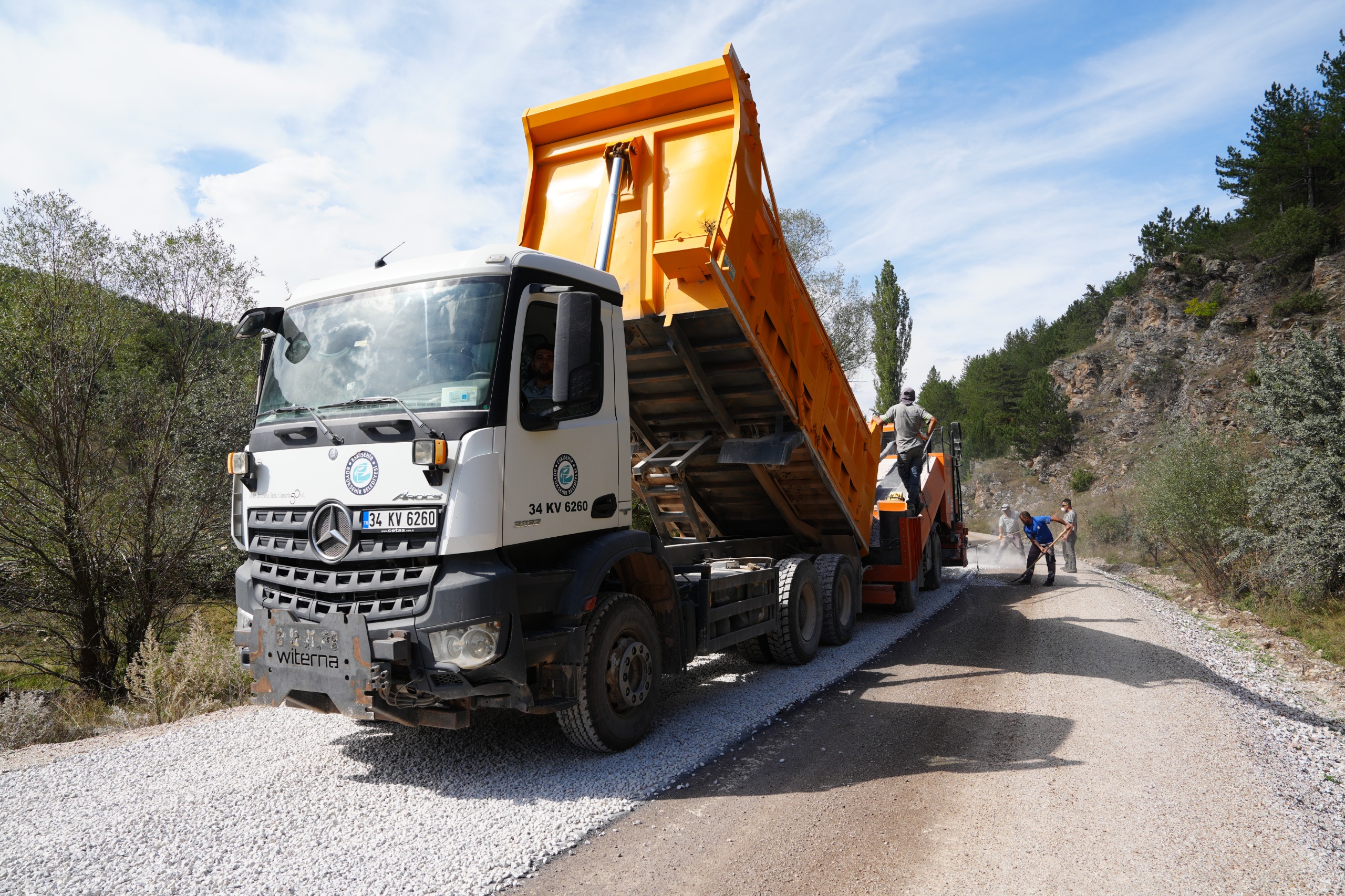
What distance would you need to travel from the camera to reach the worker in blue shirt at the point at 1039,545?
1355 centimetres

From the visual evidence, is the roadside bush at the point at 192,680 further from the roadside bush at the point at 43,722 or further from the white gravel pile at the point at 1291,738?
the white gravel pile at the point at 1291,738

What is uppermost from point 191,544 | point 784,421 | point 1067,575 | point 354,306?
point 354,306

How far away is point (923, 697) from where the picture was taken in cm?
620

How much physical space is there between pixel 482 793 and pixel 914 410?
7590 mm

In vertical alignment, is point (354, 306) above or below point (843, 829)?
above

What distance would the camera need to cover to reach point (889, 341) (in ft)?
122

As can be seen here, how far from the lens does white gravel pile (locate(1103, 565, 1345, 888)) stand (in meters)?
3.76

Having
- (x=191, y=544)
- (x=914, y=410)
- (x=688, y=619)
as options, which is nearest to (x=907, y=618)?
(x=914, y=410)

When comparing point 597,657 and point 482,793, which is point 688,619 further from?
point 482,793

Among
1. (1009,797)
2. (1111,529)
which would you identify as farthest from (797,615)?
(1111,529)

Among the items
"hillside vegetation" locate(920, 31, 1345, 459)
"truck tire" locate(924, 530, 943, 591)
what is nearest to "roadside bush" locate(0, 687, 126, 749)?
"truck tire" locate(924, 530, 943, 591)

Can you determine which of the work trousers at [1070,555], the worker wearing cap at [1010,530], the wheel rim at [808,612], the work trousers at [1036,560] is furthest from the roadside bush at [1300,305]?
the wheel rim at [808,612]

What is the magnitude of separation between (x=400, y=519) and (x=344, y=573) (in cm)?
48

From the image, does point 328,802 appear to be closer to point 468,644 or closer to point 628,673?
point 468,644
